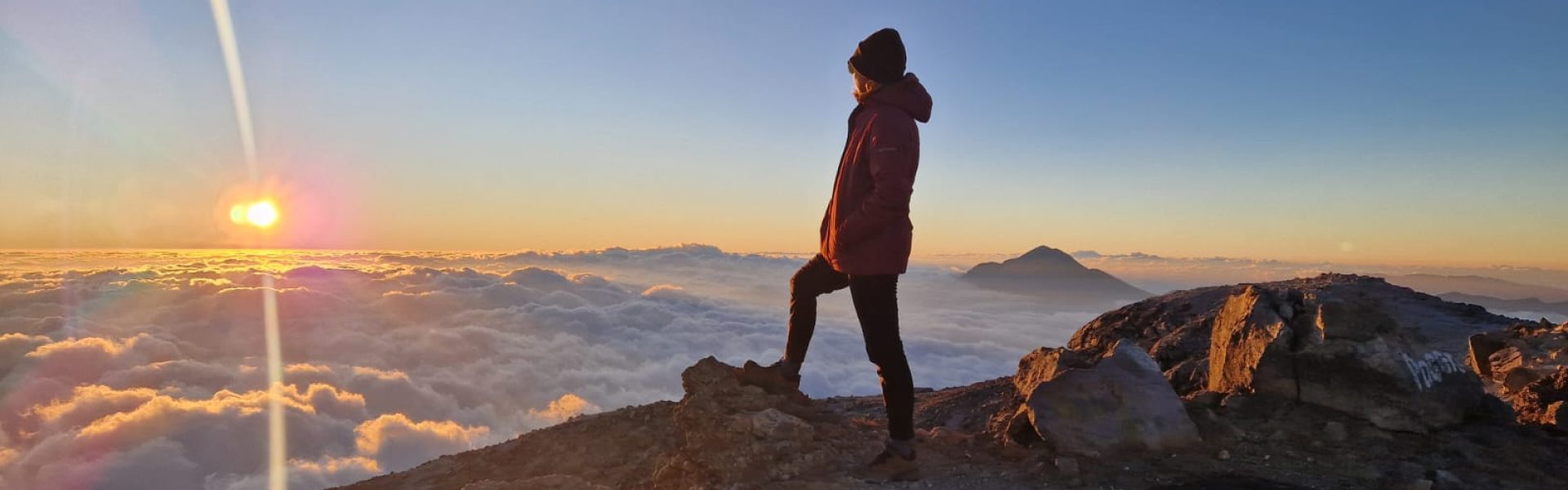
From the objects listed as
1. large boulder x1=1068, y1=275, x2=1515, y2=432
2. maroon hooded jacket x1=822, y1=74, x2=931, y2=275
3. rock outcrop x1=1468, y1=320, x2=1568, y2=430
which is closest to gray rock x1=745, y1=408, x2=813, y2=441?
maroon hooded jacket x1=822, y1=74, x2=931, y2=275

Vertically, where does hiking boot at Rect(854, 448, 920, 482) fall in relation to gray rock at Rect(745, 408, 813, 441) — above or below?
below

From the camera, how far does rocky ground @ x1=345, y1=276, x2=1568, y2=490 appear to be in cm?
455

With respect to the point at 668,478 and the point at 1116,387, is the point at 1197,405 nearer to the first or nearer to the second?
the point at 1116,387

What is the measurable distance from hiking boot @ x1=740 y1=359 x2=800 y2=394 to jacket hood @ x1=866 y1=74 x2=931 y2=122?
98.8 inches

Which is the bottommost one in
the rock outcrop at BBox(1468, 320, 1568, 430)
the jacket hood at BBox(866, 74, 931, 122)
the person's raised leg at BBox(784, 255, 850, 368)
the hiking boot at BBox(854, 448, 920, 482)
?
the hiking boot at BBox(854, 448, 920, 482)

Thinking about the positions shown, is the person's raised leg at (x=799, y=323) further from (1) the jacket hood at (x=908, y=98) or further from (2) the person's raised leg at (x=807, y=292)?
(1) the jacket hood at (x=908, y=98)

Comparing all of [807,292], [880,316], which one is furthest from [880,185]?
[807,292]

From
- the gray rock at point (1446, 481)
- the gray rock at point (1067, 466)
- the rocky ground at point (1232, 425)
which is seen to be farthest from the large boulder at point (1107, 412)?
the gray rock at point (1446, 481)

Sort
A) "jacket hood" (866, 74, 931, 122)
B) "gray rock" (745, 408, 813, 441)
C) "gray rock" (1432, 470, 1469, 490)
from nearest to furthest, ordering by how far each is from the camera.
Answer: "gray rock" (1432, 470, 1469, 490) < "jacket hood" (866, 74, 931, 122) < "gray rock" (745, 408, 813, 441)

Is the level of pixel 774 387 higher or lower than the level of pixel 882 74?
lower

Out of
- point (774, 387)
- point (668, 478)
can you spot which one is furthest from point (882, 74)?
point (668, 478)

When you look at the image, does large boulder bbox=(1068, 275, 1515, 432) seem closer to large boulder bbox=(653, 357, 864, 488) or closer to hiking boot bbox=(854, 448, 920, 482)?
hiking boot bbox=(854, 448, 920, 482)

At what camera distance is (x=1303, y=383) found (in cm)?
545

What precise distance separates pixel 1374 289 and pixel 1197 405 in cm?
581
